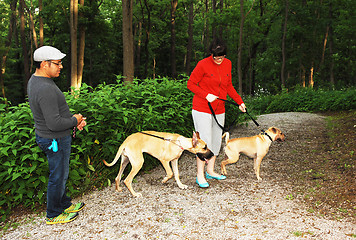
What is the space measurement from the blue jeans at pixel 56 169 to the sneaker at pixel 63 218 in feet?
0.18

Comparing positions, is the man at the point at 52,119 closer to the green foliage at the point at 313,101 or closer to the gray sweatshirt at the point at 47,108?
the gray sweatshirt at the point at 47,108

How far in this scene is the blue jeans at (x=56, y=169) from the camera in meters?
3.42

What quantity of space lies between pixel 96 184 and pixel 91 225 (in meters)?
1.27

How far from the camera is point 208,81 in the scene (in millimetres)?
4504

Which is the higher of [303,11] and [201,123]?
[303,11]

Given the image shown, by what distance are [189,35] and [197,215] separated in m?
22.7

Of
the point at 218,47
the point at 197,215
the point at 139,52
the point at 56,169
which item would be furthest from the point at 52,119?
the point at 139,52

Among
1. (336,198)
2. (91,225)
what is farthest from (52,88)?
(336,198)

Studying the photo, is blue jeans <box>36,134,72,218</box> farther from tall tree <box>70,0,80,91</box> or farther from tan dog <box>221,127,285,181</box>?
tall tree <box>70,0,80,91</box>

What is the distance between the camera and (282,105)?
55.6 feet

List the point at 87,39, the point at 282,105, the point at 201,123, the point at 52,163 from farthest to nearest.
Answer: the point at 87,39
the point at 282,105
the point at 201,123
the point at 52,163

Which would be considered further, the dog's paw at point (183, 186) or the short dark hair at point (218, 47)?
the dog's paw at point (183, 186)

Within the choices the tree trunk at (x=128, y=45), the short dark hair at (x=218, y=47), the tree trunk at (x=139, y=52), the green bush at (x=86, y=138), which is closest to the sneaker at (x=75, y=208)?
the green bush at (x=86, y=138)

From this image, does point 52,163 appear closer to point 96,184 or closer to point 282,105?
point 96,184
